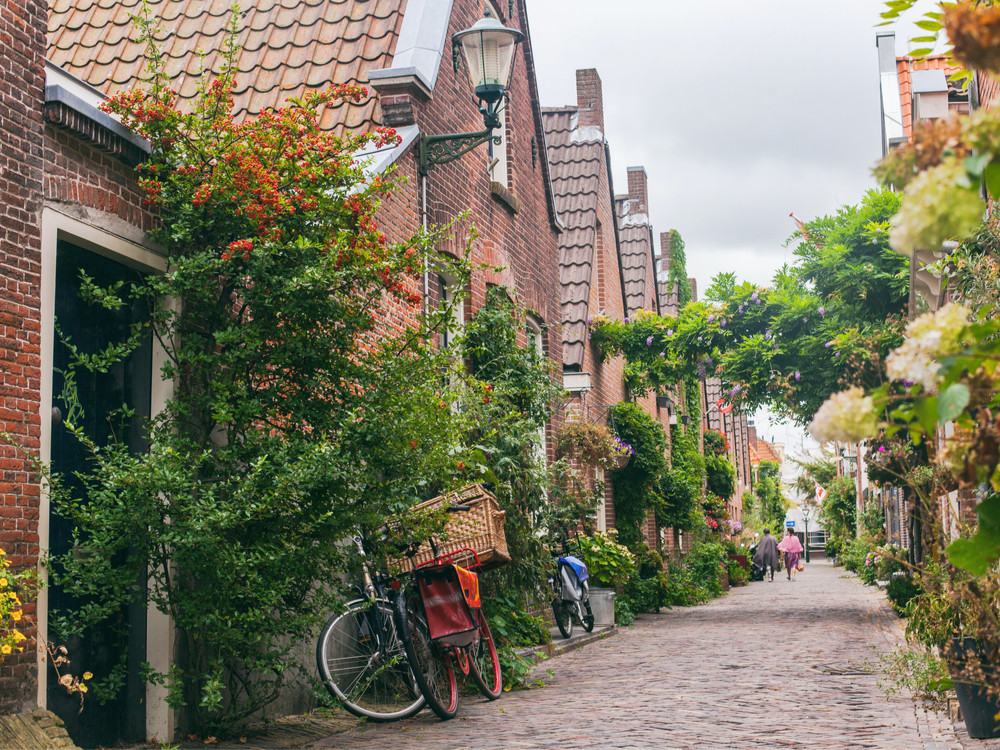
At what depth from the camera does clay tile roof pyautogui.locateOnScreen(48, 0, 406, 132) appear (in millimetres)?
10141

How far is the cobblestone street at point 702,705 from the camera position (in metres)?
6.40

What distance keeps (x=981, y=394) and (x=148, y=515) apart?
14.9 ft

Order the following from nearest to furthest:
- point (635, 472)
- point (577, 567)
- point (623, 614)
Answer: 1. point (577, 567)
2. point (623, 614)
3. point (635, 472)

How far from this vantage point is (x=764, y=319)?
652 inches

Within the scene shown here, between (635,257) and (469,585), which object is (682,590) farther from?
(469,585)

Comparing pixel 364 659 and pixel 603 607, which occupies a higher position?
pixel 364 659

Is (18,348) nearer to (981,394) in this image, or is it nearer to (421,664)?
(421,664)

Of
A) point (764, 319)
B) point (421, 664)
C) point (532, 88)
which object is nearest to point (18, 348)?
point (421, 664)

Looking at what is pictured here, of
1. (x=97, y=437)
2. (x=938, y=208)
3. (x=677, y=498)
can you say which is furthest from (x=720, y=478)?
(x=938, y=208)

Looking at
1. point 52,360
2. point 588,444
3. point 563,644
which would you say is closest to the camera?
point 52,360

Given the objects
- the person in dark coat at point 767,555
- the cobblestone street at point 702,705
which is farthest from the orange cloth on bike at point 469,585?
the person in dark coat at point 767,555

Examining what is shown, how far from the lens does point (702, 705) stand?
25.8 feet

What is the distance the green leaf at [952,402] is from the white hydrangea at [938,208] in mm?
264

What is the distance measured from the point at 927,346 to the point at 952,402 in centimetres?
17
